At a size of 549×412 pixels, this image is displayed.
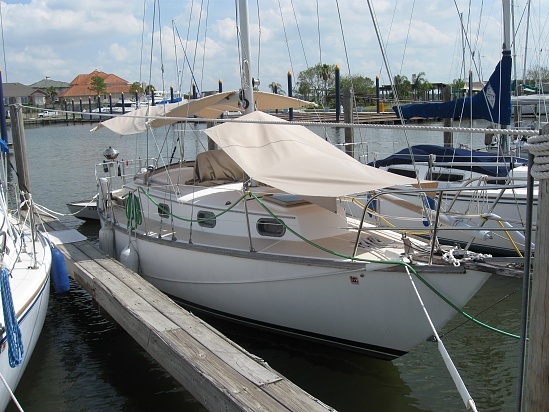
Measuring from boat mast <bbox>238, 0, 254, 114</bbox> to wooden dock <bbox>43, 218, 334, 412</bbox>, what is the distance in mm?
3410

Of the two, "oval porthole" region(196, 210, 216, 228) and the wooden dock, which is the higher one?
"oval porthole" region(196, 210, 216, 228)

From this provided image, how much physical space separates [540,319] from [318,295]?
154 inches

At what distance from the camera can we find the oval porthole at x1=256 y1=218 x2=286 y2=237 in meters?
7.78

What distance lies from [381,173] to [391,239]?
112cm

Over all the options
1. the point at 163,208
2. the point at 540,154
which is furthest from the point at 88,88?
the point at 540,154

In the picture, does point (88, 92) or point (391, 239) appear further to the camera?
point (88, 92)

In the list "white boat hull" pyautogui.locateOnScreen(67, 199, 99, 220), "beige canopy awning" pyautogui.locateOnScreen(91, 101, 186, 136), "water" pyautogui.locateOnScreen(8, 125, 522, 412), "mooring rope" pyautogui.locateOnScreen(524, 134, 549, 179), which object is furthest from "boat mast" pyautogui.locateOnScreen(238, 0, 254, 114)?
"white boat hull" pyautogui.locateOnScreen(67, 199, 99, 220)

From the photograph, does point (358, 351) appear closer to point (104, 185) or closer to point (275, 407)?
point (275, 407)

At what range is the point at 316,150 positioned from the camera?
7.44m

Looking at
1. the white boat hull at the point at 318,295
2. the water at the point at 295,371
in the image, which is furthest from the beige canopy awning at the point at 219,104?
Result: the water at the point at 295,371

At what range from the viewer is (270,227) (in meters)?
7.96

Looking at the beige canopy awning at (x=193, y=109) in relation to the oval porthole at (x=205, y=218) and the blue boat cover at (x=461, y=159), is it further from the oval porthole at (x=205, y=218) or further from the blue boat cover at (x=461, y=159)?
the blue boat cover at (x=461, y=159)

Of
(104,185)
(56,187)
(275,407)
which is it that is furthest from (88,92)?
(275,407)

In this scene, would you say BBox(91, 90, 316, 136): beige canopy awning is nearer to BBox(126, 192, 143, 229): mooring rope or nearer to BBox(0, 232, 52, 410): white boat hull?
BBox(126, 192, 143, 229): mooring rope
